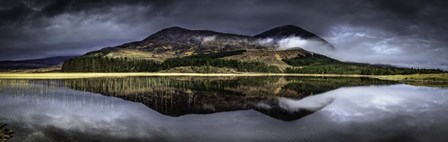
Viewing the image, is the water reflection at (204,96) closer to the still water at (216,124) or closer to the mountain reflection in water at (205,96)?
the mountain reflection in water at (205,96)

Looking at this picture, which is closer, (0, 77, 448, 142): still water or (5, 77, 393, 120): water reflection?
(0, 77, 448, 142): still water

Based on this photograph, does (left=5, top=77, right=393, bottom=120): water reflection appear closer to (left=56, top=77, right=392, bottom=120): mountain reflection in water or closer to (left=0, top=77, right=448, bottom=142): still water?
(left=56, top=77, right=392, bottom=120): mountain reflection in water

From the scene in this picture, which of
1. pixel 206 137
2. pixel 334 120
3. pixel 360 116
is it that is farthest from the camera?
pixel 360 116

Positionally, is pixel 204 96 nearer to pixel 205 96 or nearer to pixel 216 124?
pixel 205 96

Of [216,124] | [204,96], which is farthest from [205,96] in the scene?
[216,124]

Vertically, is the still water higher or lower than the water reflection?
higher

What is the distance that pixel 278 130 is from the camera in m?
25.4

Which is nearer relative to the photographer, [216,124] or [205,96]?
[216,124]

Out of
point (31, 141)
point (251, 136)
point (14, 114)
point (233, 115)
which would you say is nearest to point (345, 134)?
point (251, 136)

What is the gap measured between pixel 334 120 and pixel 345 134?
6.89m

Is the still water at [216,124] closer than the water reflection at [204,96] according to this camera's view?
Yes

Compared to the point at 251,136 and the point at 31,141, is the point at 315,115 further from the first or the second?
the point at 31,141

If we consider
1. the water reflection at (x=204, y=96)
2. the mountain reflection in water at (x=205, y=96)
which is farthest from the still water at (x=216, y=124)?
the water reflection at (x=204, y=96)

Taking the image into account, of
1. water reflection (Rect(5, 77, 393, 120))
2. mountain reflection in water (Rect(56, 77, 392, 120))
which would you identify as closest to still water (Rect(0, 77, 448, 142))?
mountain reflection in water (Rect(56, 77, 392, 120))
